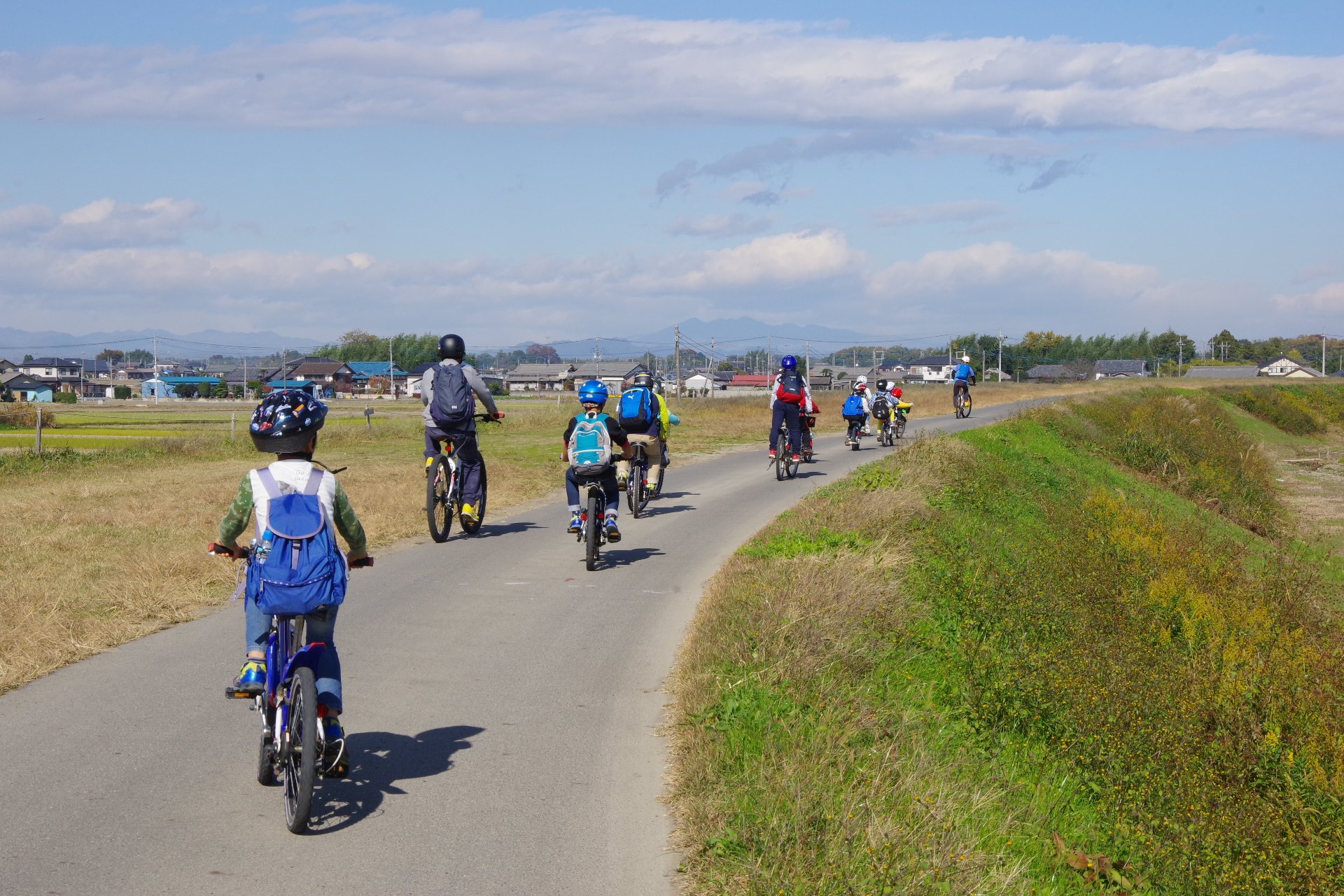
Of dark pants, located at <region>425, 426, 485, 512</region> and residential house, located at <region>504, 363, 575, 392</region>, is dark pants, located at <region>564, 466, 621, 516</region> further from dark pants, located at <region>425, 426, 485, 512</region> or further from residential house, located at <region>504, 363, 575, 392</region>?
residential house, located at <region>504, 363, 575, 392</region>

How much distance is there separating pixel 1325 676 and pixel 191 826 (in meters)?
13.1

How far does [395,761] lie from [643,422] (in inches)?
366

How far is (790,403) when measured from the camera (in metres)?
20.2

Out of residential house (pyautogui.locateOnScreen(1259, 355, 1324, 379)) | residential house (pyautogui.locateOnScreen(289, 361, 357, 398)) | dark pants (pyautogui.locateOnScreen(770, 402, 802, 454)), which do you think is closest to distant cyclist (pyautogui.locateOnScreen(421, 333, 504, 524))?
dark pants (pyautogui.locateOnScreen(770, 402, 802, 454))

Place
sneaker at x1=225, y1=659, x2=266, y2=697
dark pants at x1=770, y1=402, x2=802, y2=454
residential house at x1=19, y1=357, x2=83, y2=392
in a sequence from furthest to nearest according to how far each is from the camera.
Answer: residential house at x1=19, y1=357, x2=83, y2=392, dark pants at x1=770, y1=402, x2=802, y2=454, sneaker at x1=225, y1=659, x2=266, y2=697

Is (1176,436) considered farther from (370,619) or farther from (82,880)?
(82,880)

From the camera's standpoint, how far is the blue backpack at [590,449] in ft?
39.0

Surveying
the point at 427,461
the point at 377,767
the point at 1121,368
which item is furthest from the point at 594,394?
the point at 1121,368

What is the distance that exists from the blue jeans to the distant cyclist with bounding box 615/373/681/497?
9.14 meters

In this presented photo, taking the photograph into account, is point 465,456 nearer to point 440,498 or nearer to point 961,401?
point 440,498

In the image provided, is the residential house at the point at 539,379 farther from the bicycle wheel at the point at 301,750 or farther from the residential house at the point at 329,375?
the bicycle wheel at the point at 301,750

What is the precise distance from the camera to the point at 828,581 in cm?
995

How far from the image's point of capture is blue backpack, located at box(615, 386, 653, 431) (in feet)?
49.4

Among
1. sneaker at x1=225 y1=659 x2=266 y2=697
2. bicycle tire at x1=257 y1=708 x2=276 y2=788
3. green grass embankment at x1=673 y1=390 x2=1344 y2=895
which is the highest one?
sneaker at x1=225 y1=659 x2=266 y2=697
